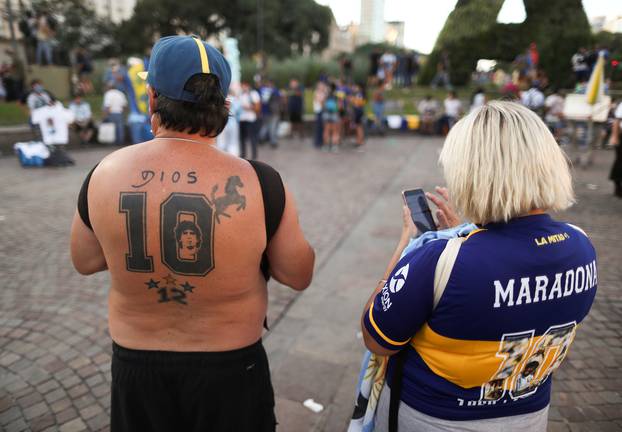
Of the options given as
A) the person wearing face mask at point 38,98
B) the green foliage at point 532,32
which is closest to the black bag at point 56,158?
the person wearing face mask at point 38,98

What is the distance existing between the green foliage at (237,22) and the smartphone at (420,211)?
41.2m

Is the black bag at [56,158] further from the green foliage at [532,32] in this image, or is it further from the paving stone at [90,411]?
the green foliage at [532,32]

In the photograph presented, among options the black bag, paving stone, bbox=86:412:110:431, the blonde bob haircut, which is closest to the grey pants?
the blonde bob haircut

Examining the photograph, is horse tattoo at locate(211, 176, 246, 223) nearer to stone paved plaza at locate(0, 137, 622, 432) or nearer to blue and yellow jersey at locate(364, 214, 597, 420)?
blue and yellow jersey at locate(364, 214, 597, 420)

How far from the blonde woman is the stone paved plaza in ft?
4.82

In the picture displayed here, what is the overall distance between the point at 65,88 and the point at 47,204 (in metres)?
13.3

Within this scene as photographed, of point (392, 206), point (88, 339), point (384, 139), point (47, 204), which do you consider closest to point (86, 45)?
point (384, 139)

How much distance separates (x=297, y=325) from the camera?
380cm

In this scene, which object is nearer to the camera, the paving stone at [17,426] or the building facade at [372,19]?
the paving stone at [17,426]

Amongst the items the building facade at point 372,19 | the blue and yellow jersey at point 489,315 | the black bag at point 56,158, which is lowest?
the black bag at point 56,158

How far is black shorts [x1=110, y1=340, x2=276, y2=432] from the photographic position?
1.51m

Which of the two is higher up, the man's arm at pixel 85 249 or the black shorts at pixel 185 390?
the man's arm at pixel 85 249

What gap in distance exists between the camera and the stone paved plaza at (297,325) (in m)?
2.79

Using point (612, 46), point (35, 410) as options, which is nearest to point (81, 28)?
point (612, 46)
